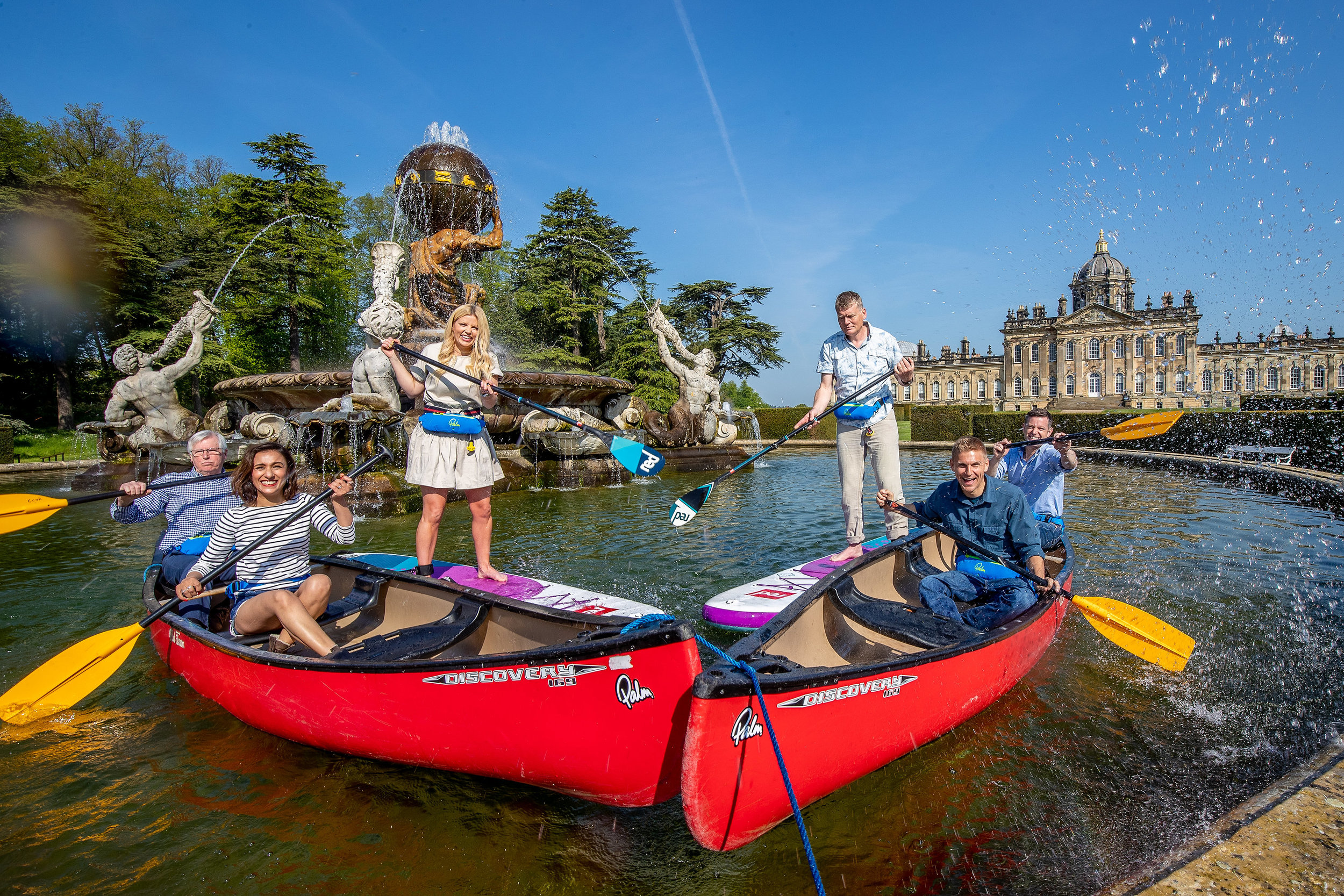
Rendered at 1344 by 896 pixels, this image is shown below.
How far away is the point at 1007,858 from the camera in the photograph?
105 inches

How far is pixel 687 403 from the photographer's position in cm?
1731

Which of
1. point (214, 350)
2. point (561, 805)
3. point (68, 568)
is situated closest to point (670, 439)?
point (68, 568)

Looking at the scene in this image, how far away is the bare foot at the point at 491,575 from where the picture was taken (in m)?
5.13

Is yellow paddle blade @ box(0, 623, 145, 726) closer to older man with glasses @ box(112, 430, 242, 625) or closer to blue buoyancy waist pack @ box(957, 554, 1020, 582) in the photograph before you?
older man with glasses @ box(112, 430, 242, 625)

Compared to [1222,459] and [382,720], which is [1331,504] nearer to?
[1222,459]

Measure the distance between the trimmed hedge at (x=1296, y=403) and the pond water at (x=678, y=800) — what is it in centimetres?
1711

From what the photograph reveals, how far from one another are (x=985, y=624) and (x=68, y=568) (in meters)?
9.29

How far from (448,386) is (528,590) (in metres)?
1.61

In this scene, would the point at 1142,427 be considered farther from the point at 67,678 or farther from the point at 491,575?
the point at 67,678

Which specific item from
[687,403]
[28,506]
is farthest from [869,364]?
[687,403]

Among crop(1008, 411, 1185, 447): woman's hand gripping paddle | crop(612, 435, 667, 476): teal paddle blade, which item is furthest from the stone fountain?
crop(1008, 411, 1185, 447): woman's hand gripping paddle

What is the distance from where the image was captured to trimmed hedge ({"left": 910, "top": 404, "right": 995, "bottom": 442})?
100 ft

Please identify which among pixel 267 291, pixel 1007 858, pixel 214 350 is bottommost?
pixel 1007 858

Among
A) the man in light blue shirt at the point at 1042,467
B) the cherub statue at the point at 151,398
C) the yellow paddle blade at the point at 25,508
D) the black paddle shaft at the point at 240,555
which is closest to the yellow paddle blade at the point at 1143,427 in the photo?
the man in light blue shirt at the point at 1042,467
